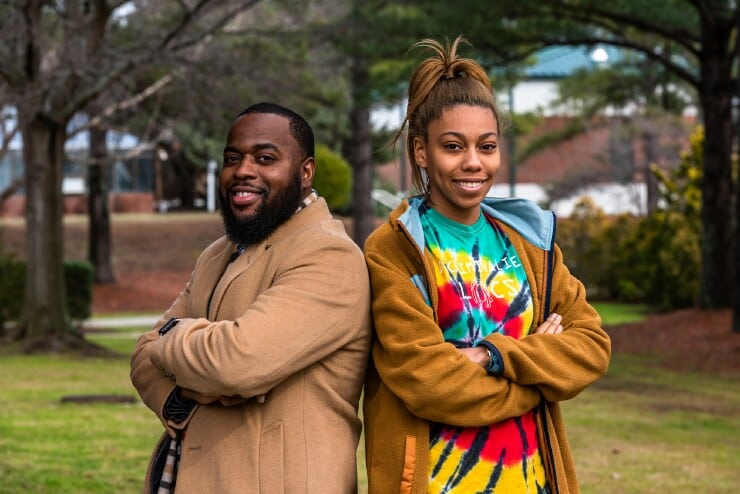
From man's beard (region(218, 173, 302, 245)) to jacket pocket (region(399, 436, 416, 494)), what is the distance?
65cm

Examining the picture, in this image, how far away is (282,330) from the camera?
3.00 metres

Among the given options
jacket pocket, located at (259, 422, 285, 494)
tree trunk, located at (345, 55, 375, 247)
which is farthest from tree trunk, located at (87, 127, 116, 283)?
jacket pocket, located at (259, 422, 285, 494)

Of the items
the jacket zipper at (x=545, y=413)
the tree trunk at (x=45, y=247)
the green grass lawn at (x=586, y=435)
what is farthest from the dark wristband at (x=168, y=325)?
the tree trunk at (x=45, y=247)

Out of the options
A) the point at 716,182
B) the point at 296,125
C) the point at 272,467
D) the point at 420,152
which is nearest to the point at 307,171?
the point at 296,125

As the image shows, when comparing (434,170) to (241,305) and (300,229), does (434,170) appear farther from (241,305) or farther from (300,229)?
(241,305)

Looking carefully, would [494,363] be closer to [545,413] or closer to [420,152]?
[545,413]

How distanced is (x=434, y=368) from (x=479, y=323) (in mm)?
229

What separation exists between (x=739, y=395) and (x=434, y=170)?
32.5 feet

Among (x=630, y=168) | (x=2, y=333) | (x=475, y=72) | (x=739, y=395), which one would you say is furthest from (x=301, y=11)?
(x=630, y=168)

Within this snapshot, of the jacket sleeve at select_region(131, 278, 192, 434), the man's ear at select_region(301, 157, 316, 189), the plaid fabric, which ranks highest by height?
the man's ear at select_region(301, 157, 316, 189)

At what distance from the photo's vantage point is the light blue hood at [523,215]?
3.29 meters

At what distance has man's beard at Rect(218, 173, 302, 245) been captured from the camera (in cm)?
319

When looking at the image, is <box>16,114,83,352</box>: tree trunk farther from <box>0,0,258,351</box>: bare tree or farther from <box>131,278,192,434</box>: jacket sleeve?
<box>131,278,192,434</box>: jacket sleeve

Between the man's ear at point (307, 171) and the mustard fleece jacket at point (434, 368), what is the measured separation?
0.72 feet
